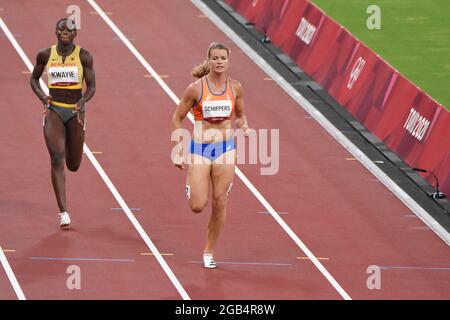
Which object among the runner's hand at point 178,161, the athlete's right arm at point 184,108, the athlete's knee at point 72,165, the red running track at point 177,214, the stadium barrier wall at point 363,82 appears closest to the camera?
the runner's hand at point 178,161

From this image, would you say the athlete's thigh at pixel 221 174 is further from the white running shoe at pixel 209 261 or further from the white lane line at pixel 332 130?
the white lane line at pixel 332 130

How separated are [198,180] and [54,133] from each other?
217 cm

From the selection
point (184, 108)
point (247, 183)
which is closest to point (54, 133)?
point (184, 108)

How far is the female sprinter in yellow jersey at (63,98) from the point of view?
56.7 feet

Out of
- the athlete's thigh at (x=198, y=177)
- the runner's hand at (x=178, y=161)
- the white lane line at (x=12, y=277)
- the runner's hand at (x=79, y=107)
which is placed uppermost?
the runner's hand at (x=178, y=161)

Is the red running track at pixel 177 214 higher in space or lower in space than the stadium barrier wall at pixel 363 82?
lower

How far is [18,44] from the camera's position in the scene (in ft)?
81.2

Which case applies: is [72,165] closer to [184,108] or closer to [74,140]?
[74,140]

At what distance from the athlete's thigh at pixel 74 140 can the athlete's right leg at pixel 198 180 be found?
6.31 feet

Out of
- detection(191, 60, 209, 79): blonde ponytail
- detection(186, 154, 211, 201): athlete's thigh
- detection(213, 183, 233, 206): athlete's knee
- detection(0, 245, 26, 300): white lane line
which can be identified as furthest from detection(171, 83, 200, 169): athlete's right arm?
detection(0, 245, 26, 300): white lane line

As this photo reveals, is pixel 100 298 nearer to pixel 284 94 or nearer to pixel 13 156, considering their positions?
pixel 13 156

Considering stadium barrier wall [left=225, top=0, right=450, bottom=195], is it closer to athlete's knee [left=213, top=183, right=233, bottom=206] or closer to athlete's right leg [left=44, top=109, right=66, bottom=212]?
athlete's knee [left=213, top=183, right=233, bottom=206]

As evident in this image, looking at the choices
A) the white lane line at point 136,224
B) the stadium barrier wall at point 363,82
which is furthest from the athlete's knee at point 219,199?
the stadium barrier wall at point 363,82
